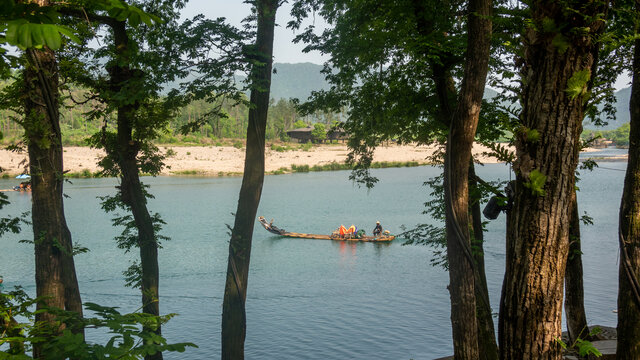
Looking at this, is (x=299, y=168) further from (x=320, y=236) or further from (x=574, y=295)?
(x=574, y=295)

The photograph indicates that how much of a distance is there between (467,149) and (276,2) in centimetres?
551

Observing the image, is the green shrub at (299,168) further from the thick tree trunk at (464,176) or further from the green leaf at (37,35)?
the green leaf at (37,35)

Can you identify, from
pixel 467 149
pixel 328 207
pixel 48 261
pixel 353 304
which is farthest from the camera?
pixel 328 207

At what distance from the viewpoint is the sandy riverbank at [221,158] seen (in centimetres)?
6059

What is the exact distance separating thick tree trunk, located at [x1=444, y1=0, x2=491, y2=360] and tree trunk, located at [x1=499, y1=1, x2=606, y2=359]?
9.61 ft

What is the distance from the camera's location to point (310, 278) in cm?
2339

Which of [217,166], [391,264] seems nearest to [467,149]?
[391,264]

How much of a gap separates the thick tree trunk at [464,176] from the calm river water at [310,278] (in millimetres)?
8228

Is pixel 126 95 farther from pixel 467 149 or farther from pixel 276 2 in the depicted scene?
pixel 467 149

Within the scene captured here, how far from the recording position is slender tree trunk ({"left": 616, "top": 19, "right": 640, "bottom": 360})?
6.42m

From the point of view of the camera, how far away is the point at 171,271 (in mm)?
23781

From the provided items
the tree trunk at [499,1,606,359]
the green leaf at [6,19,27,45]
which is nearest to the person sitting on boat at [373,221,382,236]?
the tree trunk at [499,1,606,359]

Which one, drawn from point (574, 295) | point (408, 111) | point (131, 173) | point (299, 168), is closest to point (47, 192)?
point (131, 173)

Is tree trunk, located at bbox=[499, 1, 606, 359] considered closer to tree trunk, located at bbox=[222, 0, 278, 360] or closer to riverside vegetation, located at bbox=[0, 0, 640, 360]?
riverside vegetation, located at bbox=[0, 0, 640, 360]
